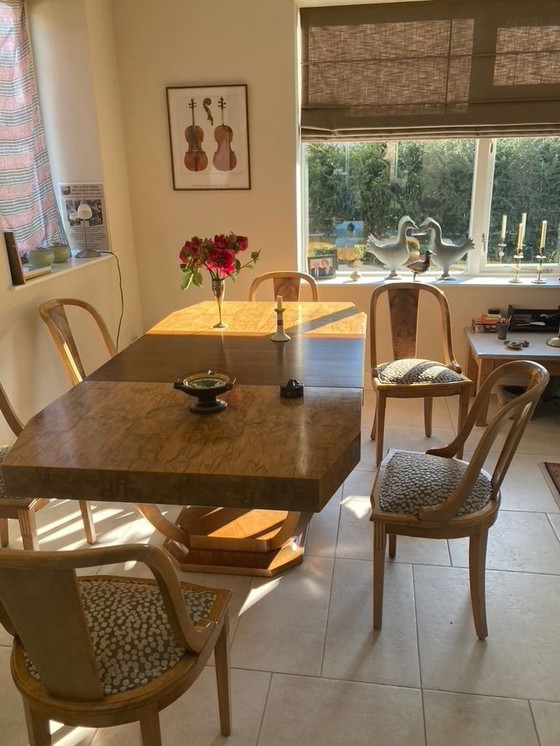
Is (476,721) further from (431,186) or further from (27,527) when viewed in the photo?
(431,186)

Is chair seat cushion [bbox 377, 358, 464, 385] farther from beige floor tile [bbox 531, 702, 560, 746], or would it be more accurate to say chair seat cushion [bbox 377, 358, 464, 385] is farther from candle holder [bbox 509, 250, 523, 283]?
beige floor tile [bbox 531, 702, 560, 746]

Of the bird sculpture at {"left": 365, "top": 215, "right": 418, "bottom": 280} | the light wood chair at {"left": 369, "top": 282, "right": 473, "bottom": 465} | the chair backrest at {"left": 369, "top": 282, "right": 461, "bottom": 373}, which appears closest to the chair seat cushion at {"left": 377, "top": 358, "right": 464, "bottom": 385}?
the light wood chair at {"left": 369, "top": 282, "right": 473, "bottom": 465}

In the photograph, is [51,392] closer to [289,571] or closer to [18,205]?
[18,205]

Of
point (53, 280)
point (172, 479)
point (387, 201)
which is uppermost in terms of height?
point (387, 201)

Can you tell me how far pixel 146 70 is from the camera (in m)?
3.77

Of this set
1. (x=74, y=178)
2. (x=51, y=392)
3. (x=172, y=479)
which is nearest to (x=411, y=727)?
(x=172, y=479)

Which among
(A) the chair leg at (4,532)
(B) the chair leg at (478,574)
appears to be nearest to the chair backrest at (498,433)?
(B) the chair leg at (478,574)

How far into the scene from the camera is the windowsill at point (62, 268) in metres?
2.92

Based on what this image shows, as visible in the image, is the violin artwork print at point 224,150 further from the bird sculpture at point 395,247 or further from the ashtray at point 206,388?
the ashtray at point 206,388

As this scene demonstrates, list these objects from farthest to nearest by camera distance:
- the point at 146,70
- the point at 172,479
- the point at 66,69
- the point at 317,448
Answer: the point at 146,70 < the point at 66,69 < the point at 317,448 < the point at 172,479

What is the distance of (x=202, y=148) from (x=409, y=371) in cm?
→ 194

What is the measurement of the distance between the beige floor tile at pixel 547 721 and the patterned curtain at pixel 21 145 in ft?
9.85

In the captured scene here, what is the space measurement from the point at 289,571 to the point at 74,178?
258cm

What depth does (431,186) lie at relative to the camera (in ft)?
13.2
